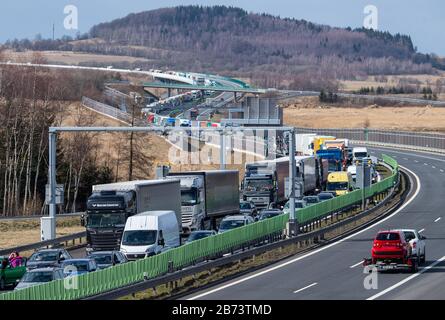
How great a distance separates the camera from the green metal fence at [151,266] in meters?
28.7

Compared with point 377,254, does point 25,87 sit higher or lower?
higher

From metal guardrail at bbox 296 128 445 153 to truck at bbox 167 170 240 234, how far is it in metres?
72.2

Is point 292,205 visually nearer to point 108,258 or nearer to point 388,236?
point 388,236

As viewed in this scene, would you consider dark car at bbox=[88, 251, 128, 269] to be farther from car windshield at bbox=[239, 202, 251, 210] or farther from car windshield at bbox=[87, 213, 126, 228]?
car windshield at bbox=[239, 202, 251, 210]

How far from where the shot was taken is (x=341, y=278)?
38.5 metres

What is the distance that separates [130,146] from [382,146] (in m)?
60.2

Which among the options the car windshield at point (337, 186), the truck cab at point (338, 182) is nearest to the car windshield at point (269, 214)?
the truck cab at point (338, 182)

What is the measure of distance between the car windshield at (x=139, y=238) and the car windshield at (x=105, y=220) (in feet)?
12.0

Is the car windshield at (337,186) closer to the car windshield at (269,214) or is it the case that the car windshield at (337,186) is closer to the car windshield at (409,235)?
the car windshield at (269,214)

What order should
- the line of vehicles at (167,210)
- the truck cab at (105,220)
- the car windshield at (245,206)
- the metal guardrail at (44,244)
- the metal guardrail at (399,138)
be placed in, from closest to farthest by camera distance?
the line of vehicles at (167,210) → the truck cab at (105,220) → the metal guardrail at (44,244) → the car windshield at (245,206) → the metal guardrail at (399,138)

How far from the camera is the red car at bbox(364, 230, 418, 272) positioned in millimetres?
39562

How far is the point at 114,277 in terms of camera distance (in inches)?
1276
